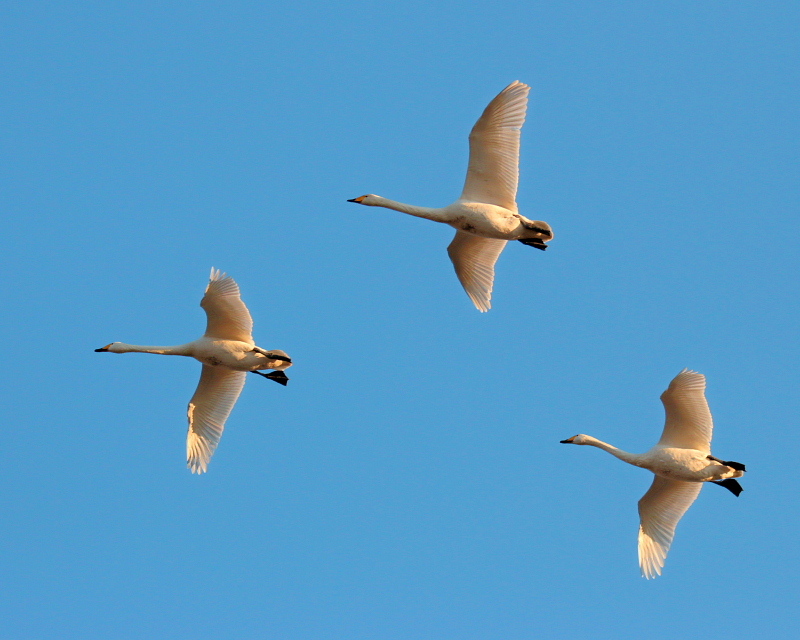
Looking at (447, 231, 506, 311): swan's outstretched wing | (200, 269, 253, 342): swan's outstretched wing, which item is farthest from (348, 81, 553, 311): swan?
(200, 269, 253, 342): swan's outstretched wing

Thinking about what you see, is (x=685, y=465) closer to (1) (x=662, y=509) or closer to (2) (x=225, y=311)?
(1) (x=662, y=509)

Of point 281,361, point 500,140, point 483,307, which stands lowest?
point 281,361

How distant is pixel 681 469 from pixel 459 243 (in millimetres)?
6474

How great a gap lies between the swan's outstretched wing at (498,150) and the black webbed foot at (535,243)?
666mm

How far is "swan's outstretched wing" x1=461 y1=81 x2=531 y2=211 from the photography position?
79.2 ft

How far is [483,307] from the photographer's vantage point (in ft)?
86.0

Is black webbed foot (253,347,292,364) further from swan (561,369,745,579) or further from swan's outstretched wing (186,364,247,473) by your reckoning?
swan (561,369,745,579)

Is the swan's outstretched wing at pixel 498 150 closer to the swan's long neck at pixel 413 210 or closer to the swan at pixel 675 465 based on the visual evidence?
the swan's long neck at pixel 413 210

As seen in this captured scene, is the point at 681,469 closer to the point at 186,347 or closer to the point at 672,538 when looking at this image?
the point at 672,538

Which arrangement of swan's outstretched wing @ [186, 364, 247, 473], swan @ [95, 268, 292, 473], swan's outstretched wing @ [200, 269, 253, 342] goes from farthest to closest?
swan's outstretched wing @ [186, 364, 247, 473] → swan @ [95, 268, 292, 473] → swan's outstretched wing @ [200, 269, 253, 342]

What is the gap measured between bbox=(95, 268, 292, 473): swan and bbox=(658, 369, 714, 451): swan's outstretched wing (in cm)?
730

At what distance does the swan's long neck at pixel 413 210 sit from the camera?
24.6 meters

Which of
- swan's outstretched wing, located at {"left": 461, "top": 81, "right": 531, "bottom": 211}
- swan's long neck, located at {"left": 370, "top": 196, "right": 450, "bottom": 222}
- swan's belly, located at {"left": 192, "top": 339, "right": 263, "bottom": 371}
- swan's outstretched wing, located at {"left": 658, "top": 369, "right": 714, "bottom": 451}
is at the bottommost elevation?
swan's belly, located at {"left": 192, "top": 339, "right": 263, "bottom": 371}

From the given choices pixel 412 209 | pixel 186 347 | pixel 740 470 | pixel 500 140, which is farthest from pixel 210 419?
pixel 740 470
